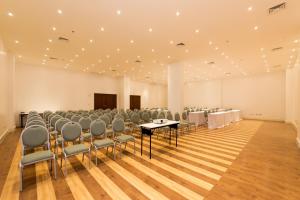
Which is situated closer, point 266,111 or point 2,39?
point 2,39

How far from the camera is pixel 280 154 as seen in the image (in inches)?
191

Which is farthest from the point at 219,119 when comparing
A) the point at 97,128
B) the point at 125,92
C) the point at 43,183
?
the point at 125,92

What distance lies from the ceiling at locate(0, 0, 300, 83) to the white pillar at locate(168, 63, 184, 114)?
147 centimetres

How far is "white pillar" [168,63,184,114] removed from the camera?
9938 mm

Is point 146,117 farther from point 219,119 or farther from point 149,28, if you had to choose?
point 219,119

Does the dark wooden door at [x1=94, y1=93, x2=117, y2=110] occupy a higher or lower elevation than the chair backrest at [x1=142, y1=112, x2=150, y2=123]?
higher

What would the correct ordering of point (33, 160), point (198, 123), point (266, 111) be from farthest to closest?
point (266, 111) < point (198, 123) < point (33, 160)

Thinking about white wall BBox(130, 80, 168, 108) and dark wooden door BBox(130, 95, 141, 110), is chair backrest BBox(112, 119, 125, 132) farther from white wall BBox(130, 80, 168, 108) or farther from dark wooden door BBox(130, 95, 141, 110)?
white wall BBox(130, 80, 168, 108)

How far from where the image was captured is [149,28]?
18.2ft

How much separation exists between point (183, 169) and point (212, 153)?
1.65 m

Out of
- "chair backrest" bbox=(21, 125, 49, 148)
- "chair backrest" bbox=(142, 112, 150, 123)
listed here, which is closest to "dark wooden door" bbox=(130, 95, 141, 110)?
"chair backrest" bbox=(142, 112, 150, 123)

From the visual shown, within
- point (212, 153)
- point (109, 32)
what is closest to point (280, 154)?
point (212, 153)

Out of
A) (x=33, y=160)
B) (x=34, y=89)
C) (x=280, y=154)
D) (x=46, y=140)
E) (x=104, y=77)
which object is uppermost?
(x=104, y=77)

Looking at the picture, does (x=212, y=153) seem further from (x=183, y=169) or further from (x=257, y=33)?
(x=257, y=33)
